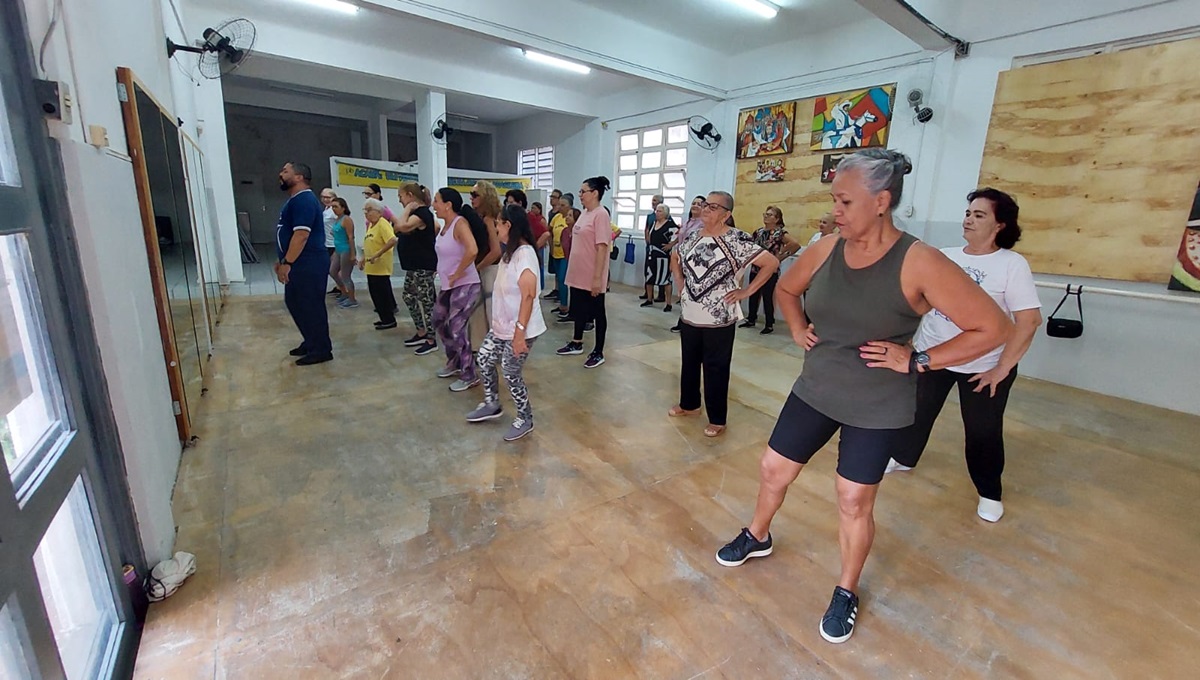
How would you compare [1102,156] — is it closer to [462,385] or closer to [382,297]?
[462,385]

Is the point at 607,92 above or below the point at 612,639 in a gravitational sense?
above

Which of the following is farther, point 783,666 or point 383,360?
point 383,360

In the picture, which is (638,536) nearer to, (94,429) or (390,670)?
(390,670)

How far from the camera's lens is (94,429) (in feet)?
4.97

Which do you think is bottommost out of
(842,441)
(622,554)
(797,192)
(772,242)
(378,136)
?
(622,554)

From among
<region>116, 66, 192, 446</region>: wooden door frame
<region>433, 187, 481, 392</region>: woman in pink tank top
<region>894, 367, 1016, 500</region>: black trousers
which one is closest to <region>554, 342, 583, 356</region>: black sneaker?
<region>433, 187, 481, 392</region>: woman in pink tank top

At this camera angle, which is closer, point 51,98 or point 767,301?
point 51,98

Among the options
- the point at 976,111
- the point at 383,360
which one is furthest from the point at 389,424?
the point at 976,111

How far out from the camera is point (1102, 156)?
4160mm

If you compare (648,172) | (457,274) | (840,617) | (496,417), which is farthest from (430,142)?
(840,617)

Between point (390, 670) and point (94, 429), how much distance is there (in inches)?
43.9

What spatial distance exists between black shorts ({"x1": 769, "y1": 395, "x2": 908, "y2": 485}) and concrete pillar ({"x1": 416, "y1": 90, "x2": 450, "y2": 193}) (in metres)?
8.09

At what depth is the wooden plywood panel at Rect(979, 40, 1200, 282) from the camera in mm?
3830

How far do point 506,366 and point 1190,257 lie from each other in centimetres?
498
